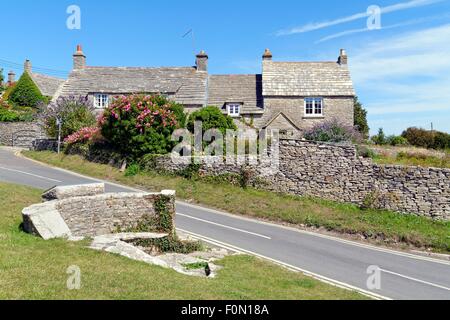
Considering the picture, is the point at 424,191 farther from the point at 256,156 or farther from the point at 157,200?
the point at 157,200

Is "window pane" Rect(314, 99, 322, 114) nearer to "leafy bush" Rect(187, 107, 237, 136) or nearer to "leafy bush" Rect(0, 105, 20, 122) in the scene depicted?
"leafy bush" Rect(187, 107, 237, 136)

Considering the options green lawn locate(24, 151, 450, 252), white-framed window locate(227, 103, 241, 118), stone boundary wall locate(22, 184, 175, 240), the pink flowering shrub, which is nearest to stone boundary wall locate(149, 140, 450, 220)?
green lawn locate(24, 151, 450, 252)

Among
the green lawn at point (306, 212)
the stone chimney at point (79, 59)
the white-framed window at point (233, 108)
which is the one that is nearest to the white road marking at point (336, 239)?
the green lawn at point (306, 212)

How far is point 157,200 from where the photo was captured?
45.3ft

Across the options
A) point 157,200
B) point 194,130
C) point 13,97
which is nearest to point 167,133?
point 194,130

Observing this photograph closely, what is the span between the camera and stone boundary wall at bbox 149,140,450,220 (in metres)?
19.4

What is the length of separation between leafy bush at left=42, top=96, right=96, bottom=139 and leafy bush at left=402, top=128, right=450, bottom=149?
2731 cm

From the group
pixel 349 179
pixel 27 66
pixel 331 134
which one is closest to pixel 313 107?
pixel 331 134

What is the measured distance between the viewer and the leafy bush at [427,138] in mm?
34281

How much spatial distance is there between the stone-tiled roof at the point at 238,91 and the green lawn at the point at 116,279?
27.4 meters

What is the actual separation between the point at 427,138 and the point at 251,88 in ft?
53.9

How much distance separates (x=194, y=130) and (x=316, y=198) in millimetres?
9714

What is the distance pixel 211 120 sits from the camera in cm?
2698

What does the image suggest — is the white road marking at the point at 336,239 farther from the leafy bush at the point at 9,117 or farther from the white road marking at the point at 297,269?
the leafy bush at the point at 9,117
